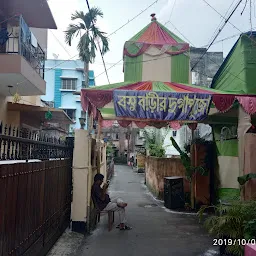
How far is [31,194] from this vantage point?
4340 millimetres

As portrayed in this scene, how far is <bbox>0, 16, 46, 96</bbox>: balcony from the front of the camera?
30.9 feet

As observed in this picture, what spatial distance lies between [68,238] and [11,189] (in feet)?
11.3

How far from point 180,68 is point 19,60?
5.07 metres

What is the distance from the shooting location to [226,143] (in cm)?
1009

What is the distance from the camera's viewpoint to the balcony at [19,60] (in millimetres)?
9422

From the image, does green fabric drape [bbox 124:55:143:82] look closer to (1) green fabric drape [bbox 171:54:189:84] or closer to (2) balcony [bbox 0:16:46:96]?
(1) green fabric drape [bbox 171:54:189:84]

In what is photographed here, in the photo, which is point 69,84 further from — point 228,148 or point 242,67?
point 242,67

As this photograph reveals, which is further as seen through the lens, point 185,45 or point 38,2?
point 38,2

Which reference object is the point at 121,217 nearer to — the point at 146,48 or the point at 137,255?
the point at 137,255

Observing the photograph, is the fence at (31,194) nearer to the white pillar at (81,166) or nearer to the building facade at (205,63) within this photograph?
the white pillar at (81,166)

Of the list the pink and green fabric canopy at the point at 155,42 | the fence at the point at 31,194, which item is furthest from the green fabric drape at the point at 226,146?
the fence at the point at 31,194

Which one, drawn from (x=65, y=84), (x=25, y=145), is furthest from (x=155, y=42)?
(x=65, y=84)

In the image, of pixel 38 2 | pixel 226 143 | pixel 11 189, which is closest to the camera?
pixel 11 189

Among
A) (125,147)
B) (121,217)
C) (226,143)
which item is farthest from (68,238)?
(125,147)
